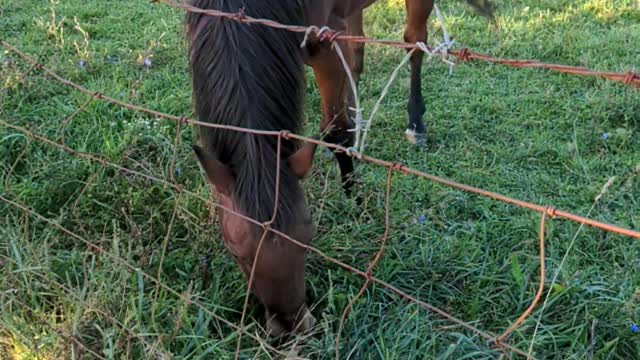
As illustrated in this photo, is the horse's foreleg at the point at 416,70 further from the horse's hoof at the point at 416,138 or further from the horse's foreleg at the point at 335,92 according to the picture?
the horse's foreleg at the point at 335,92

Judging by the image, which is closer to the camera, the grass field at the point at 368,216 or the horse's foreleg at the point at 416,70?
the grass field at the point at 368,216

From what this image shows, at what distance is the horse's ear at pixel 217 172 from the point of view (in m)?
1.84

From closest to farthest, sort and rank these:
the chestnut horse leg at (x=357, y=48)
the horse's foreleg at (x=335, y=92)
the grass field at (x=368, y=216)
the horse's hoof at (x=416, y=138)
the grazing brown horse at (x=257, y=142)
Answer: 1. the grazing brown horse at (x=257, y=142)
2. the grass field at (x=368, y=216)
3. the horse's foreleg at (x=335, y=92)
4. the horse's hoof at (x=416, y=138)
5. the chestnut horse leg at (x=357, y=48)

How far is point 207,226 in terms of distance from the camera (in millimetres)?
2545

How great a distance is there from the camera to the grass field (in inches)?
80.7

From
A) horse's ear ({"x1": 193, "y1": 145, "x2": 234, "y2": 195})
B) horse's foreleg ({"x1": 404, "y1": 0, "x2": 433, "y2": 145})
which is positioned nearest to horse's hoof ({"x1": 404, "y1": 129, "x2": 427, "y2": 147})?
horse's foreleg ({"x1": 404, "y1": 0, "x2": 433, "y2": 145})

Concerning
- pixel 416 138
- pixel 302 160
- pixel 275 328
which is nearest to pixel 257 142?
pixel 302 160

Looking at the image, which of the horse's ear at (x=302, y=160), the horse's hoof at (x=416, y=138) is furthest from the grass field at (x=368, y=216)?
the horse's ear at (x=302, y=160)

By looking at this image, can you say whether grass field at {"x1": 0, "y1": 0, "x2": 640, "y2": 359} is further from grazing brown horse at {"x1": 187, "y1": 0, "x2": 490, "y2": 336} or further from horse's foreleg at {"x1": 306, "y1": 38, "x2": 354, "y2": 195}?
grazing brown horse at {"x1": 187, "y1": 0, "x2": 490, "y2": 336}

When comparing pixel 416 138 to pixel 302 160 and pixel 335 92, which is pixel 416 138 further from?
pixel 302 160

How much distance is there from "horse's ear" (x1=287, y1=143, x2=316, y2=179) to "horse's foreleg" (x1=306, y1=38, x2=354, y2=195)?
3.22 feet

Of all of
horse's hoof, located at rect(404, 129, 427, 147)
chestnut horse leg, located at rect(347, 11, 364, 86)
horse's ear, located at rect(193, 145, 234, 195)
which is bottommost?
horse's hoof, located at rect(404, 129, 427, 147)

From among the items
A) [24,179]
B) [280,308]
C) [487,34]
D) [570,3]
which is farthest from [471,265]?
[570,3]

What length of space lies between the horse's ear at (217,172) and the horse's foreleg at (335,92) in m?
1.06
